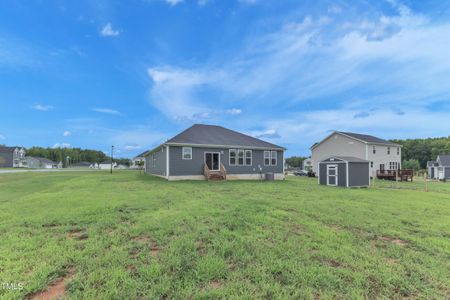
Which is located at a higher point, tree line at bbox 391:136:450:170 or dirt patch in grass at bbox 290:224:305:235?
tree line at bbox 391:136:450:170

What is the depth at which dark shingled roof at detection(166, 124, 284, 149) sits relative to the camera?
17950 millimetres

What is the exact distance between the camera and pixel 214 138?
1973cm

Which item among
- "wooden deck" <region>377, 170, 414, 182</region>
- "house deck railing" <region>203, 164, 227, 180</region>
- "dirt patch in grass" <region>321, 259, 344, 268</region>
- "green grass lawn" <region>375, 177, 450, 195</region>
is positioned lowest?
"green grass lawn" <region>375, 177, 450, 195</region>

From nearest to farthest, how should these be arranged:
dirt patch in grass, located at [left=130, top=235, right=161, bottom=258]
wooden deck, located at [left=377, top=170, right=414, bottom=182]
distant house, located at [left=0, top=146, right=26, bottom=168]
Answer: dirt patch in grass, located at [left=130, top=235, right=161, bottom=258]
wooden deck, located at [left=377, top=170, right=414, bottom=182]
distant house, located at [left=0, top=146, right=26, bottom=168]

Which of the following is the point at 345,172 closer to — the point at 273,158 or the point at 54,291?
the point at 273,158

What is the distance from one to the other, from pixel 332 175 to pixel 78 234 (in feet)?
54.8

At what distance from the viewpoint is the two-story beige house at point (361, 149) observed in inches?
1094

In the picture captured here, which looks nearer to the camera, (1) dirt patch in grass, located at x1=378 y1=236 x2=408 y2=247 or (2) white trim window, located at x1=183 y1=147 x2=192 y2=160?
(1) dirt patch in grass, located at x1=378 y1=236 x2=408 y2=247

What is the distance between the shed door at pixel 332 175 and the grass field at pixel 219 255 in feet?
37.2

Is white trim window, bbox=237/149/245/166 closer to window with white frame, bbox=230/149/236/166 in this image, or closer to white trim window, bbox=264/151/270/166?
window with white frame, bbox=230/149/236/166

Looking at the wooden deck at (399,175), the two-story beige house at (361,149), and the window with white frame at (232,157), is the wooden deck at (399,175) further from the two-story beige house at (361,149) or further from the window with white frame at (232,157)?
the window with white frame at (232,157)

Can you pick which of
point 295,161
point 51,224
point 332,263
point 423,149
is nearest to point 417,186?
point 332,263

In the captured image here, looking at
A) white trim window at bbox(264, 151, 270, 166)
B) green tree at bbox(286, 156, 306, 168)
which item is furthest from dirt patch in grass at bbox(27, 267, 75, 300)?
green tree at bbox(286, 156, 306, 168)

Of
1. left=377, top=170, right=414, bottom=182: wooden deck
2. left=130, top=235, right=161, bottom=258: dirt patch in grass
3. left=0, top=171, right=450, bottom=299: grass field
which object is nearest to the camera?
left=0, top=171, right=450, bottom=299: grass field
